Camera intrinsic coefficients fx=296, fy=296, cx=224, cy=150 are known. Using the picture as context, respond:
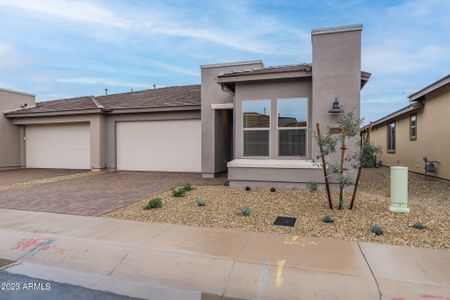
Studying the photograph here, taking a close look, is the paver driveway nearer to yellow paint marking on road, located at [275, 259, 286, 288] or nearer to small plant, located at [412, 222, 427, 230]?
yellow paint marking on road, located at [275, 259, 286, 288]

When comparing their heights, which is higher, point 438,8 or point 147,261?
point 438,8

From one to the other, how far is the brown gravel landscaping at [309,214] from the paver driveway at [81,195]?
765mm

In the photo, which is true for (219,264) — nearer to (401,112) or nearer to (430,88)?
(430,88)

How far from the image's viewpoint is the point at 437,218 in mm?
5953

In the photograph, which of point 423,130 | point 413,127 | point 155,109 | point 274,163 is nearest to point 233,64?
point 155,109

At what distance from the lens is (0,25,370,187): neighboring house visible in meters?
8.90

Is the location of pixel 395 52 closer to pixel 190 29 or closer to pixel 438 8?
pixel 438 8

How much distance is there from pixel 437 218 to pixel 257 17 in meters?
9.47

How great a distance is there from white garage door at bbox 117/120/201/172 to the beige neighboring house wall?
670 cm

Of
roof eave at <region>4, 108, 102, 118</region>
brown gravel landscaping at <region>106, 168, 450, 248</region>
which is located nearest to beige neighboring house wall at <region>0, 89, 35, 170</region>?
roof eave at <region>4, 108, 102, 118</region>

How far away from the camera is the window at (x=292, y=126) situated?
9258 millimetres

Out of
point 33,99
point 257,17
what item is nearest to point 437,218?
point 257,17

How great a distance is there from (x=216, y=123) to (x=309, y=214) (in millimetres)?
7265

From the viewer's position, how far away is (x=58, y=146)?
1673 cm
